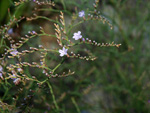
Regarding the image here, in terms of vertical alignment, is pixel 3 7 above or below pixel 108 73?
above

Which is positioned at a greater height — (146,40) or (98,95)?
(146,40)

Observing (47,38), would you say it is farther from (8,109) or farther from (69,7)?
(8,109)

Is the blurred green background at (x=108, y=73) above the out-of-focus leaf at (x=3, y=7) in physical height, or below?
below

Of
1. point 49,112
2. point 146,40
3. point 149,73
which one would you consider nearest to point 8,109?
point 49,112

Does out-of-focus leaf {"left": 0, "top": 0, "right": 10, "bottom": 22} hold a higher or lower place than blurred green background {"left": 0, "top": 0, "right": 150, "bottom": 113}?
higher

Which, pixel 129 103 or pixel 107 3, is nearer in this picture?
pixel 129 103

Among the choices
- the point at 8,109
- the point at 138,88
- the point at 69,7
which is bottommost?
the point at 8,109

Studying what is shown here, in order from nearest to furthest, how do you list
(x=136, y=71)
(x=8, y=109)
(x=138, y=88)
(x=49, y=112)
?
(x=8, y=109) → (x=49, y=112) → (x=138, y=88) → (x=136, y=71)

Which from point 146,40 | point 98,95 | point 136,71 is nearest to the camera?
point 136,71

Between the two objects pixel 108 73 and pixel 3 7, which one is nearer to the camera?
pixel 3 7

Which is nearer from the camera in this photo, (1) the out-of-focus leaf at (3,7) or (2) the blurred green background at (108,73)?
(2) the blurred green background at (108,73)

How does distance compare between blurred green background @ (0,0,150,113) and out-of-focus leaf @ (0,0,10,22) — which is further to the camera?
out-of-focus leaf @ (0,0,10,22)
